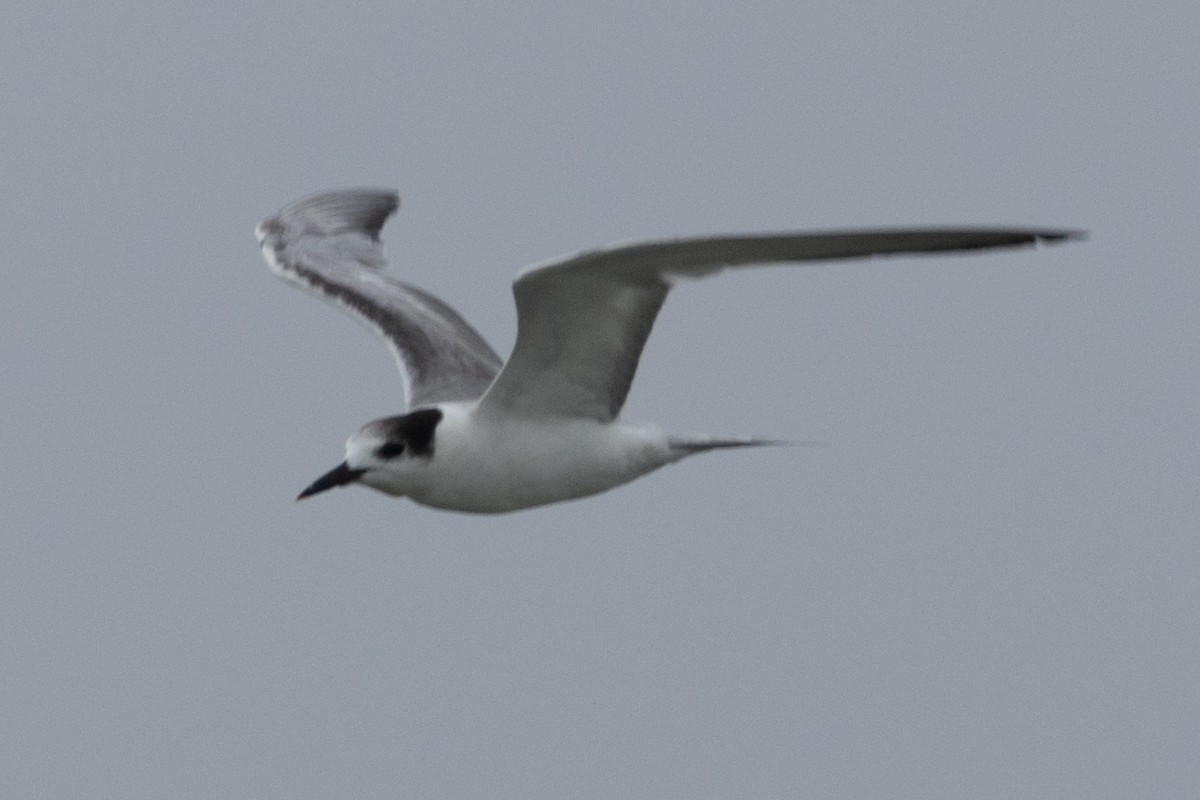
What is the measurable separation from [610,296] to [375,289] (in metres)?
3.59

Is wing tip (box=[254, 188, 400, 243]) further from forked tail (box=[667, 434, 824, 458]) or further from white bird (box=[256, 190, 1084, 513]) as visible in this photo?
forked tail (box=[667, 434, 824, 458])

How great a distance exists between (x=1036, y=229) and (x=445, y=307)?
559 cm

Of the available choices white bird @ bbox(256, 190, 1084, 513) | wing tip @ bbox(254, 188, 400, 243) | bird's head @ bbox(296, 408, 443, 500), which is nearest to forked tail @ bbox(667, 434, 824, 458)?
white bird @ bbox(256, 190, 1084, 513)

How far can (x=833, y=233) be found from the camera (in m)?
9.57

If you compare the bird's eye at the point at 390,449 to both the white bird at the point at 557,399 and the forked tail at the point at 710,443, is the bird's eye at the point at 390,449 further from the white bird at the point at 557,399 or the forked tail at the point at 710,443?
the forked tail at the point at 710,443

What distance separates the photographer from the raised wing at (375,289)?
13.2 metres

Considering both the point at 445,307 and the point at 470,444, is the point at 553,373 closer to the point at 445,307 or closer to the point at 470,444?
the point at 470,444

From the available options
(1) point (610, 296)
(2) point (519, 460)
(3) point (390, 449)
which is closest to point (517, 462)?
(2) point (519, 460)

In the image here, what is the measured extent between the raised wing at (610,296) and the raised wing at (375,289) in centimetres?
131

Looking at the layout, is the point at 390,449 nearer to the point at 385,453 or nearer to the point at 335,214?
the point at 385,453

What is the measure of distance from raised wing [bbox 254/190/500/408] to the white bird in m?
0.03

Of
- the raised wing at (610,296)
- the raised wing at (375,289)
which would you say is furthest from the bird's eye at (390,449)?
the raised wing at (375,289)

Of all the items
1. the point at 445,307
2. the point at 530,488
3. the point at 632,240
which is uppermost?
the point at 445,307

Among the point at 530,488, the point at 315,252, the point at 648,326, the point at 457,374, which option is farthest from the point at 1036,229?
the point at 315,252
